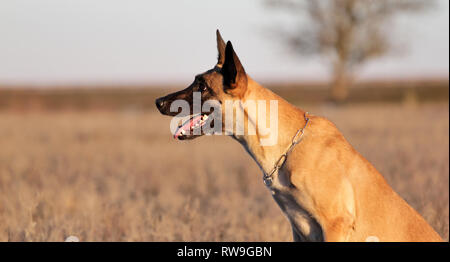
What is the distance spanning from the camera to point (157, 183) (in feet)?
28.0

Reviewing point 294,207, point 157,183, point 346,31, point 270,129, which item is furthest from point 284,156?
point 346,31

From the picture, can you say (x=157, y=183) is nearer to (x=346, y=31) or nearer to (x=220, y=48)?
(x=220, y=48)

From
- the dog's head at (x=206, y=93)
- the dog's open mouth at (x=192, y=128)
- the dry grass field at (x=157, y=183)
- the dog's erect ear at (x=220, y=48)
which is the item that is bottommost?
the dry grass field at (x=157, y=183)

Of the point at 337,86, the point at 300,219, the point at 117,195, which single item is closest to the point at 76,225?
the point at 117,195

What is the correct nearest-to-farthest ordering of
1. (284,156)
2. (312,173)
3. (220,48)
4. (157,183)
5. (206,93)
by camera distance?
1. (312,173)
2. (284,156)
3. (206,93)
4. (220,48)
5. (157,183)

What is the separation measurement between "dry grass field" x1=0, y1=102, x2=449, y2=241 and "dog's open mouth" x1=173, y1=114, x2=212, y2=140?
5.06 feet

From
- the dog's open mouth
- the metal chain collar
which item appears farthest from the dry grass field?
the metal chain collar

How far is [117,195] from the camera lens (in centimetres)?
721

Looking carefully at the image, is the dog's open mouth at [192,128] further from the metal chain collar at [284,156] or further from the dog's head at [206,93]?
the metal chain collar at [284,156]

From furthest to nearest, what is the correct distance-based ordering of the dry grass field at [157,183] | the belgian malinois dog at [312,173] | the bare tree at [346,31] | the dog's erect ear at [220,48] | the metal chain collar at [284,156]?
the bare tree at [346,31] < the dry grass field at [157,183] < the dog's erect ear at [220,48] < the metal chain collar at [284,156] < the belgian malinois dog at [312,173]

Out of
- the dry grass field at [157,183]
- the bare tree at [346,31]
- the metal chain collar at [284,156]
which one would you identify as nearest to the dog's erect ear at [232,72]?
the metal chain collar at [284,156]

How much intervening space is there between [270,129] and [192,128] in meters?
0.58

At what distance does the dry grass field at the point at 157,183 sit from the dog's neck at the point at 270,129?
1.65 metres

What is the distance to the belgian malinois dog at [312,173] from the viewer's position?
3.47 metres
